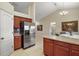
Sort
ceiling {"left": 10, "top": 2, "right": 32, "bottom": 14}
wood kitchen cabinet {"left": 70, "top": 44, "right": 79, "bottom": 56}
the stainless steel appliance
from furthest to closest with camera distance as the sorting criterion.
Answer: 1. ceiling {"left": 10, "top": 2, "right": 32, "bottom": 14}
2. the stainless steel appliance
3. wood kitchen cabinet {"left": 70, "top": 44, "right": 79, "bottom": 56}

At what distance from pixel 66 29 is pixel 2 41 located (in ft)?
9.83

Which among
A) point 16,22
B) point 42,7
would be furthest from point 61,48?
point 42,7

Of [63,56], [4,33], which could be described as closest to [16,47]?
[4,33]

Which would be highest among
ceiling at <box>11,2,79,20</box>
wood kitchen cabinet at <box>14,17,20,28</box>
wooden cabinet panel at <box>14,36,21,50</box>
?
ceiling at <box>11,2,79,20</box>

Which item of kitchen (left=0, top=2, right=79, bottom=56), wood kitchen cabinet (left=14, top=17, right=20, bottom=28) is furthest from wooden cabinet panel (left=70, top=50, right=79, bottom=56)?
wood kitchen cabinet (left=14, top=17, right=20, bottom=28)

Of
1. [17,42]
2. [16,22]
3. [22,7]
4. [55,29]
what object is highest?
[22,7]

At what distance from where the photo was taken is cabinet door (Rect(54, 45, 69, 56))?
2.82 metres

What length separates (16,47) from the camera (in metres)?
5.34

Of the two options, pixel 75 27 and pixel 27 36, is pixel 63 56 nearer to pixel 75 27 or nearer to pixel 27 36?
pixel 75 27

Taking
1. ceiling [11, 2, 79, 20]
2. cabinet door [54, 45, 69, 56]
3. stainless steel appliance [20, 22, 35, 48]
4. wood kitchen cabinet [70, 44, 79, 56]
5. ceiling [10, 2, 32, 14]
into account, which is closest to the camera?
wood kitchen cabinet [70, 44, 79, 56]

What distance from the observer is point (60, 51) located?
10.2ft

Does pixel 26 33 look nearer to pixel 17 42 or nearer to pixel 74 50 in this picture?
pixel 17 42

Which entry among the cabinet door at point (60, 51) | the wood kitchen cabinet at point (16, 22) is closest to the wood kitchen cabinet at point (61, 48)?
the cabinet door at point (60, 51)

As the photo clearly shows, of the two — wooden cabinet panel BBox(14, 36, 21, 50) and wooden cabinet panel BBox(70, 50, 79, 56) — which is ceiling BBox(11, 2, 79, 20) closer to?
wooden cabinet panel BBox(14, 36, 21, 50)
